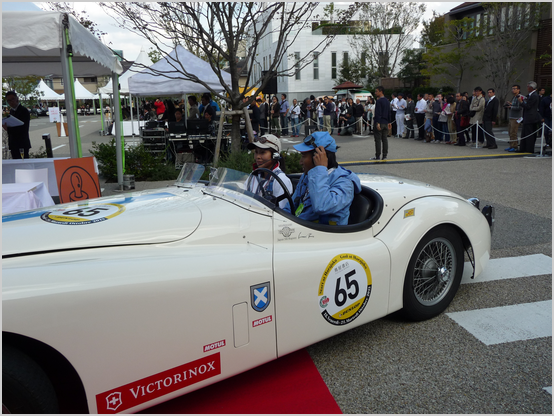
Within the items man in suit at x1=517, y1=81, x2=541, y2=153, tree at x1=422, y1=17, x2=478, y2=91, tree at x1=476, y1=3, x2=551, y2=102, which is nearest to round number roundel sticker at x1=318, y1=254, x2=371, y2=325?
man in suit at x1=517, y1=81, x2=541, y2=153

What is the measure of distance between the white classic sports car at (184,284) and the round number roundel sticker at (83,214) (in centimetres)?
2

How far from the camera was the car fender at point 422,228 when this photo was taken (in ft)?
10.5

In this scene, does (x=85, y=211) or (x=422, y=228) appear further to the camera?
(x=422, y=228)

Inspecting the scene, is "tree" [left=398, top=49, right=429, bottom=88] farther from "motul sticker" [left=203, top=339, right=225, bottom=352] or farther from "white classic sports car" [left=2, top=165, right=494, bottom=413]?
"motul sticker" [left=203, top=339, right=225, bottom=352]

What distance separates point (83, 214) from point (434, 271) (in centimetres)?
257

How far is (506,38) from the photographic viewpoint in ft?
75.6

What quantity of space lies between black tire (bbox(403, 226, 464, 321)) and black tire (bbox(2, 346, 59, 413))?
2.36 metres

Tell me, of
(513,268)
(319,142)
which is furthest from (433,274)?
(513,268)

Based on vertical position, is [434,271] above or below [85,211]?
below

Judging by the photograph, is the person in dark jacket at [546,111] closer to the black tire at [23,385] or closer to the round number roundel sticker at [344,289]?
the round number roundel sticker at [344,289]

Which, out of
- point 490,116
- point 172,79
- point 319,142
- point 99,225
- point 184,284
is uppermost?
point 172,79

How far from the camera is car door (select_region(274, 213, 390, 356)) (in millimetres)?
2658
